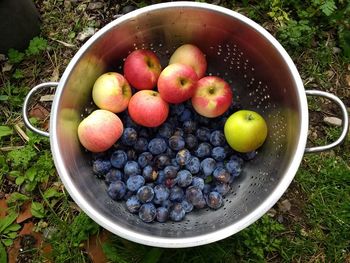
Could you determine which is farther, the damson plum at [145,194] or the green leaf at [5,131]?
the green leaf at [5,131]

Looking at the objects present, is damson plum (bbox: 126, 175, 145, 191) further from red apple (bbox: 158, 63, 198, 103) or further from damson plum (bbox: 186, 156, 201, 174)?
red apple (bbox: 158, 63, 198, 103)

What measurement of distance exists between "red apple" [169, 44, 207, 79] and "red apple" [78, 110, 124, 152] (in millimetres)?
327

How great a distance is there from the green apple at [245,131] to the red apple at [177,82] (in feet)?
0.60

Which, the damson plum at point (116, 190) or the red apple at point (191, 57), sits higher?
the red apple at point (191, 57)

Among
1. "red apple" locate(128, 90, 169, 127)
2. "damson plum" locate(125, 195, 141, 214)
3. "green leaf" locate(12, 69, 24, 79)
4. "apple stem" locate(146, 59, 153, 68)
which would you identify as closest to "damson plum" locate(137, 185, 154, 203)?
"damson plum" locate(125, 195, 141, 214)

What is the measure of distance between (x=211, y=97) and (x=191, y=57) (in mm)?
174

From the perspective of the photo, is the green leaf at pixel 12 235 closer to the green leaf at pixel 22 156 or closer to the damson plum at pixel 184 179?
the green leaf at pixel 22 156

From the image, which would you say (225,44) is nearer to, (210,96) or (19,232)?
(210,96)

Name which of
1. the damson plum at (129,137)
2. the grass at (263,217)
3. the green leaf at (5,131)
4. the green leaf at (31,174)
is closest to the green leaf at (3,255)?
the grass at (263,217)

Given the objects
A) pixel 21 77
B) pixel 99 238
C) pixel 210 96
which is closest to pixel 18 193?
pixel 99 238

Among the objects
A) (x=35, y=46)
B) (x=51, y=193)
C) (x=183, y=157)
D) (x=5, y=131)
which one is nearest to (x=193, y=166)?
(x=183, y=157)

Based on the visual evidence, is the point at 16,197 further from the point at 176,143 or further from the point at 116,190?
the point at 176,143

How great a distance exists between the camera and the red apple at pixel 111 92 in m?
1.49

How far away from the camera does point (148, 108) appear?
Answer: 1.48 metres
